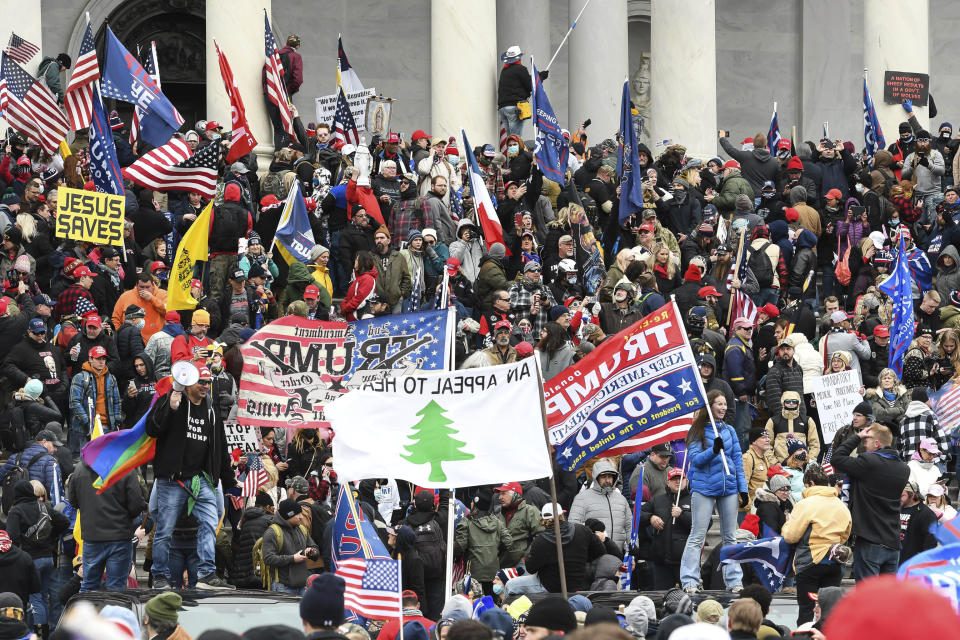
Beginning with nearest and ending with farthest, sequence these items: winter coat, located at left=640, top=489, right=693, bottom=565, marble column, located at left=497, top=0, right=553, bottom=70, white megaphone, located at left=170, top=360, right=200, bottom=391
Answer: white megaphone, located at left=170, top=360, right=200, bottom=391, winter coat, located at left=640, top=489, right=693, bottom=565, marble column, located at left=497, top=0, right=553, bottom=70

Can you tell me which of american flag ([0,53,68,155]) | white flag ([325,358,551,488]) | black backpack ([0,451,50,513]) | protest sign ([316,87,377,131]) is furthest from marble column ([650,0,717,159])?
white flag ([325,358,551,488])

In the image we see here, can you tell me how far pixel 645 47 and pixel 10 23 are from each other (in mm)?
14672

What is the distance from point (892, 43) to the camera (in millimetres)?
30047

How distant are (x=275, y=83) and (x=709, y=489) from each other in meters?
13.6

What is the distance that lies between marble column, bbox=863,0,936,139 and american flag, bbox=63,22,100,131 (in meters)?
14.5

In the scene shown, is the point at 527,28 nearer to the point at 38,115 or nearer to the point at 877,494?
the point at 38,115

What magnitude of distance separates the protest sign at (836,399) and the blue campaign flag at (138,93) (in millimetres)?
9328

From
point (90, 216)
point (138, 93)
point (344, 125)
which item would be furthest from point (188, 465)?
point (344, 125)

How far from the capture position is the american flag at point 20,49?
24859 millimetres

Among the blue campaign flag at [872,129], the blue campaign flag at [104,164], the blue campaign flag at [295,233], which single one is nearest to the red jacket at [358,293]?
the blue campaign flag at [295,233]

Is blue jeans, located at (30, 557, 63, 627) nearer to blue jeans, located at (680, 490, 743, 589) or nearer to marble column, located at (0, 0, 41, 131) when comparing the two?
blue jeans, located at (680, 490, 743, 589)

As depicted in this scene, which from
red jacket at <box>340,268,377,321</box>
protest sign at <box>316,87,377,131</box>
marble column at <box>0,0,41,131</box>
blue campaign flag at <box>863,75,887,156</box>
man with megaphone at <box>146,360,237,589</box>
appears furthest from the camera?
blue campaign flag at <box>863,75,887,156</box>

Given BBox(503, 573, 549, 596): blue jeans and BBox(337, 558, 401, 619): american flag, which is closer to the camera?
BBox(337, 558, 401, 619): american flag

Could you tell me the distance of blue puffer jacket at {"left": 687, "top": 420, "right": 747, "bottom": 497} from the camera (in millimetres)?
13742
